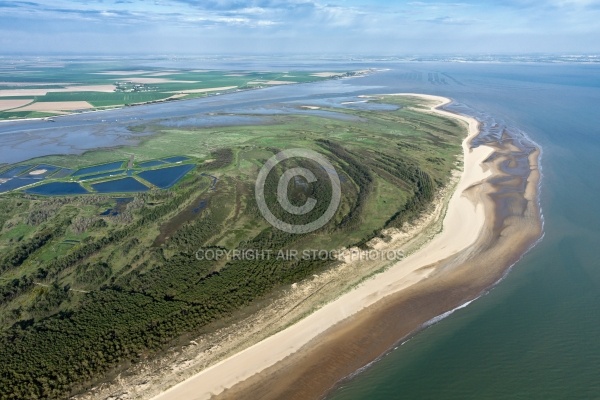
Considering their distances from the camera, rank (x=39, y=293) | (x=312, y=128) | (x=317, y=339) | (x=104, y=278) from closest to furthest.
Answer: (x=317, y=339), (x=39, y=293), (x=104, y=278), (x=312, y=128)

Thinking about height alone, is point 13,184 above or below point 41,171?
below

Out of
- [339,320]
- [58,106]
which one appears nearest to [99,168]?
[339,320]

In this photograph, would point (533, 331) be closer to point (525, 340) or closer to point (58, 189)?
point (525, 340)

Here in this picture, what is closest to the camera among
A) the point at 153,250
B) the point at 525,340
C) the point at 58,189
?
the point at 525,340

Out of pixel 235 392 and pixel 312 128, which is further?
pixel 312 128

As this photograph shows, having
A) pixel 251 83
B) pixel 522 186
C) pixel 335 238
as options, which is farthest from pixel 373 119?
pixel 251 83

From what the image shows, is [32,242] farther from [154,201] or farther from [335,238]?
[335,238]

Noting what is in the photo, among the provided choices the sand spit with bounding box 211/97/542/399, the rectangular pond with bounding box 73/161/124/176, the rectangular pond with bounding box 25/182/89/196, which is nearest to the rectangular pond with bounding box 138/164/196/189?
the rectangular pond with bounding box 73/161/124/176
